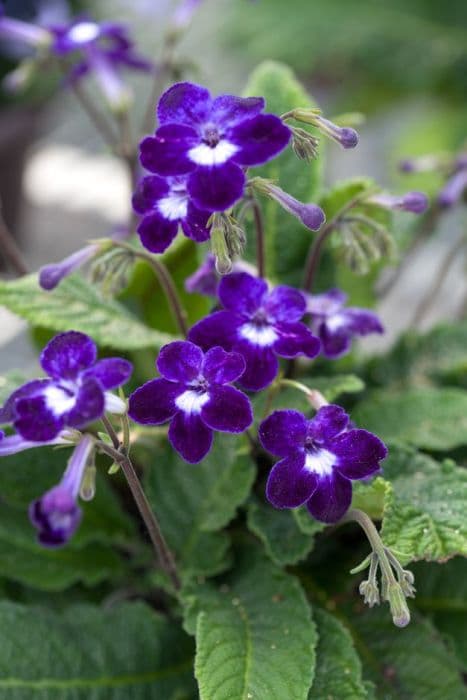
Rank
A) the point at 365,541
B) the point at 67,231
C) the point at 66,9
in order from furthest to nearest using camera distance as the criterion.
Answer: the point at 67,231
the point at 66,9
the point at 365,541

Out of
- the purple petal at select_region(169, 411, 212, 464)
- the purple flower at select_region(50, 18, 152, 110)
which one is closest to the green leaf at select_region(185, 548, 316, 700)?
the purple petal at select_region(169, 411, 212, 464)

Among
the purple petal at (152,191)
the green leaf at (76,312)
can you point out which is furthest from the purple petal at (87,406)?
the green leaf at (76,312)

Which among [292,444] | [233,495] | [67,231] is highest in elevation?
[292,444]

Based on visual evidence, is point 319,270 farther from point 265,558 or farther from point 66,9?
point 66,9

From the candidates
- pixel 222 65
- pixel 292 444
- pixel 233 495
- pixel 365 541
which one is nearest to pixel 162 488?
pixel 233 495

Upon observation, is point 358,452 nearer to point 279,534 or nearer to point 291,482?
point 291,482

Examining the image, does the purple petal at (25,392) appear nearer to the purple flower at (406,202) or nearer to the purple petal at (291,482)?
the purple petal at (291,482)

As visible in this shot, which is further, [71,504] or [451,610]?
[451,610]
